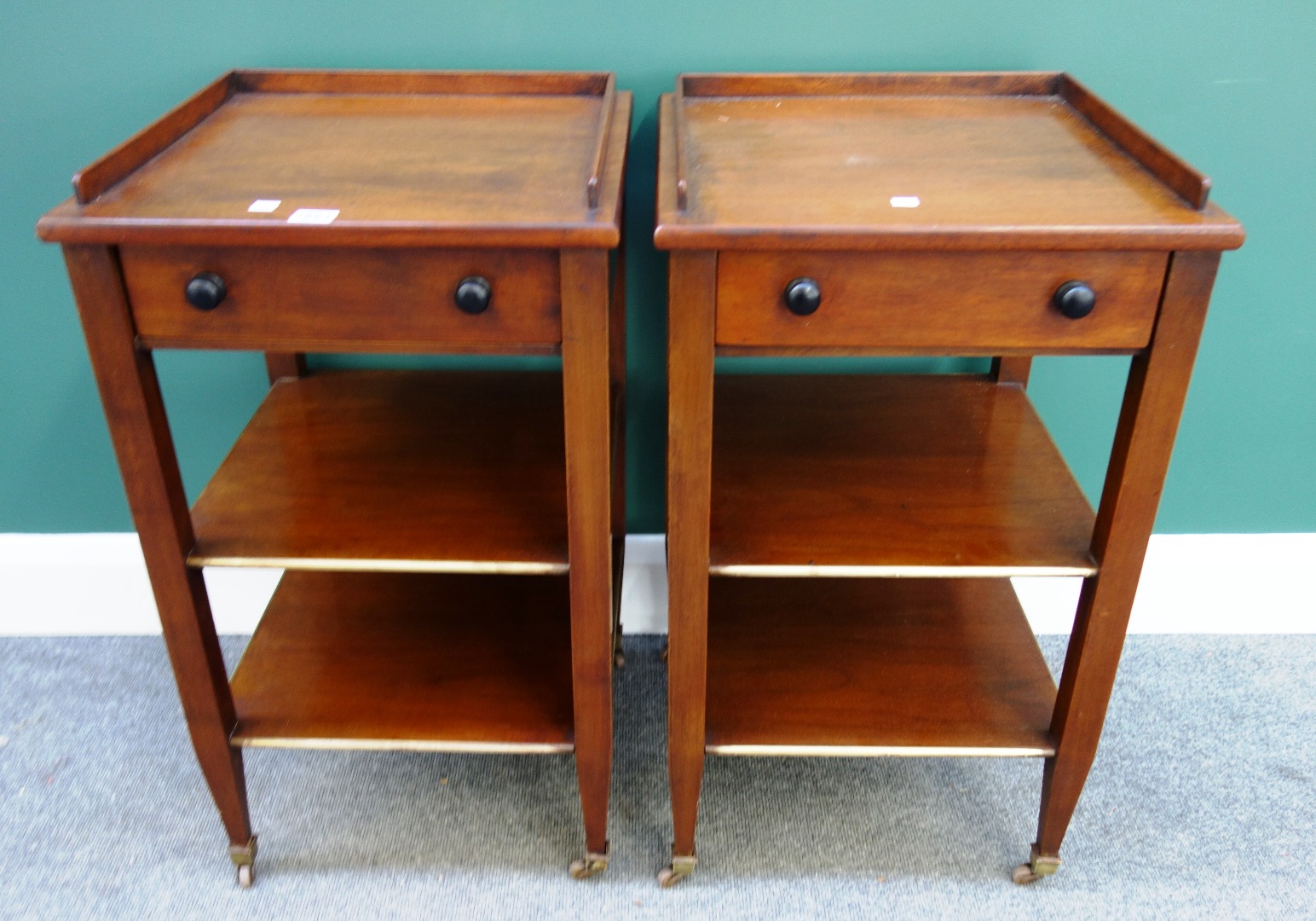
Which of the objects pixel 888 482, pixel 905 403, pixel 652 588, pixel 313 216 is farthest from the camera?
pixel 652 588

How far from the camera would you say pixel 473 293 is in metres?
0.99

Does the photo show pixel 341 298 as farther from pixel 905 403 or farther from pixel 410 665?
pixel 905 403

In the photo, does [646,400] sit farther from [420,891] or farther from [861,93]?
[420,891]

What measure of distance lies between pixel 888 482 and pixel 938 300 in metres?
0.34

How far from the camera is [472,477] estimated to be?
51.1 inches

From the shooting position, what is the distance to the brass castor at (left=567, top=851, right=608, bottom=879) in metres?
1.36

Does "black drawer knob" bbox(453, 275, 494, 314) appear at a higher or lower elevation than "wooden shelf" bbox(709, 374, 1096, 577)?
higher

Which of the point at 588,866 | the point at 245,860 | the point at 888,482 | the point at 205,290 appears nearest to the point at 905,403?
the point at 888,482

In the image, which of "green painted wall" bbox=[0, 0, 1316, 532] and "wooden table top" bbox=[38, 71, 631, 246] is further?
"green painted wall" bbox=[0, 0, 1316, 532]

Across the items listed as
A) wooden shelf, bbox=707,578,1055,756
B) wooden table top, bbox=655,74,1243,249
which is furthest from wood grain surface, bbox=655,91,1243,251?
wooden shelf, bbox=707,578,1055,756

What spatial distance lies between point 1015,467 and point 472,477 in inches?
26.6

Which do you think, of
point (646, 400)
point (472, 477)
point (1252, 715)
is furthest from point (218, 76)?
point (1252, 715)

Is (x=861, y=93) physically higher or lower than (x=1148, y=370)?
higher

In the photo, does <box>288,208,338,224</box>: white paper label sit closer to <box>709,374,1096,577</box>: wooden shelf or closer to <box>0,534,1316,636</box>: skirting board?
<box>709,374,1096,577</box>: wooden shelf
